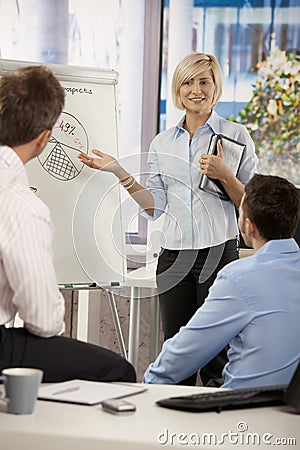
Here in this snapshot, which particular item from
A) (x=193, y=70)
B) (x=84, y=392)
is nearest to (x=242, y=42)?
(x=193, y=70)

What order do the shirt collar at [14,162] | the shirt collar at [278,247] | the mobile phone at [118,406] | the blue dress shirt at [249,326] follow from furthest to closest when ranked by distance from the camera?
1. the shirt collar at [278,247]
2. the blue dress shirt at [249,326]
3. the shirt collar at [14,162]
4. the mobile phone at [118,406]

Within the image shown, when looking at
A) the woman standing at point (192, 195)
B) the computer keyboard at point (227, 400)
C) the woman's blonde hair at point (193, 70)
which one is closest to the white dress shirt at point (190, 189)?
the woman standing at point (192, 195)

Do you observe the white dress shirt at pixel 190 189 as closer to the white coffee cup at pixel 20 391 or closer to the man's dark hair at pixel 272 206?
the man's dark hair at pixel 272 206

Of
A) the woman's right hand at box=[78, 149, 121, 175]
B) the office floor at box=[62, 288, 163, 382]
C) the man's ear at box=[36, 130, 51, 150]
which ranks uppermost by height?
the man's ear at box=[36, 130, 51, 150]

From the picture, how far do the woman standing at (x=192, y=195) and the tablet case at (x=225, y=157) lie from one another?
22 millimetres

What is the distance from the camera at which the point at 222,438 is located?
4.21 feet

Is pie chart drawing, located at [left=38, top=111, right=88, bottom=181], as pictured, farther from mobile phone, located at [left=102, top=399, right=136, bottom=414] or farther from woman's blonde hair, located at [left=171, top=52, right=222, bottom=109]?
mobile phone, located at [left=102, top=399, right=136, bottom=414]

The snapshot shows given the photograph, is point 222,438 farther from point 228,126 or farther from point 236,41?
point 236,41

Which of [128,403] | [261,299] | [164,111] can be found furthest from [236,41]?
[128,403]

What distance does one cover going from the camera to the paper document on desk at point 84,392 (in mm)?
1469

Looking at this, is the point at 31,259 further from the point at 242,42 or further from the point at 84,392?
the point at 242,42

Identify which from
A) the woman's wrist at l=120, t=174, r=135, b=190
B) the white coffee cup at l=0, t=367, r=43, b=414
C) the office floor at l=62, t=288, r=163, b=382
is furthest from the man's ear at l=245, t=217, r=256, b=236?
the office floor at l=62, t=288, r=163, b=382

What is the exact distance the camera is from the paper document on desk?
4.82 feet

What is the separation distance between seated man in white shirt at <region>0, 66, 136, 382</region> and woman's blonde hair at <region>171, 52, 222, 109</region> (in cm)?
116
